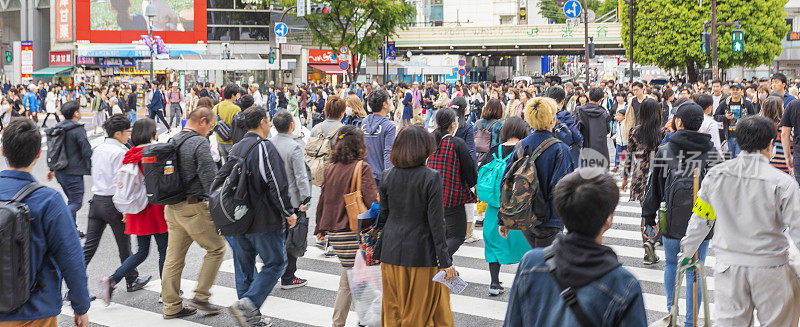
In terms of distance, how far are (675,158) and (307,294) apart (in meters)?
3.62

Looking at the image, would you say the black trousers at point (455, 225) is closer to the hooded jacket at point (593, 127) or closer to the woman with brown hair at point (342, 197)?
the woman with brown hair at point (342, 197)

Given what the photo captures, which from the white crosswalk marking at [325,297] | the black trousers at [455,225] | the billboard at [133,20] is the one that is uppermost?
the billboard at [133,20]

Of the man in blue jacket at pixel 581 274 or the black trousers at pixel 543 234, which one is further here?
the black trousers at pixel 543 234

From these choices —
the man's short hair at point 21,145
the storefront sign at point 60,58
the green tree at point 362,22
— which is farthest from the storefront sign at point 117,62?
the man's short hair at point 21,145

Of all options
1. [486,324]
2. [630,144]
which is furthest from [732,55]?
[486,324]

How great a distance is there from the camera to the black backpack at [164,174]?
6.57m

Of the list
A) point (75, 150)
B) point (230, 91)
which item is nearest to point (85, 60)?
point (230, 91)

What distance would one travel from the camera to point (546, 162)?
6195mm

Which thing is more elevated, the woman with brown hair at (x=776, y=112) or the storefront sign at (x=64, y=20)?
the storefront sign at (x=64, y=20)

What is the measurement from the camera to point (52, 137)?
9.22m

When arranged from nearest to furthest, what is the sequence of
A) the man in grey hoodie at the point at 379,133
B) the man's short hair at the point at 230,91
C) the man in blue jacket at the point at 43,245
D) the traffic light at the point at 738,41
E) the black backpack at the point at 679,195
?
the man in blue jacket at the point at 43,245
the black backpack at the point at 679,195
the man in grey hoodie at the point at 379,133
the man's short hair at the point at 230,91
the traffic light at the point at 738,41

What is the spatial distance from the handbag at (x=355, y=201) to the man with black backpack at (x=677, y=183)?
2.15m

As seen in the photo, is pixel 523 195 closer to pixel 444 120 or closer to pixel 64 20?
pixel 444 120

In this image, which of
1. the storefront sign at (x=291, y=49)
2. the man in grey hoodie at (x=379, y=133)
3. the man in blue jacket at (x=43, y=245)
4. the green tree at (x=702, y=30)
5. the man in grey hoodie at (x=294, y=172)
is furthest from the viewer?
the storefront sign at (x=291, y=49)
